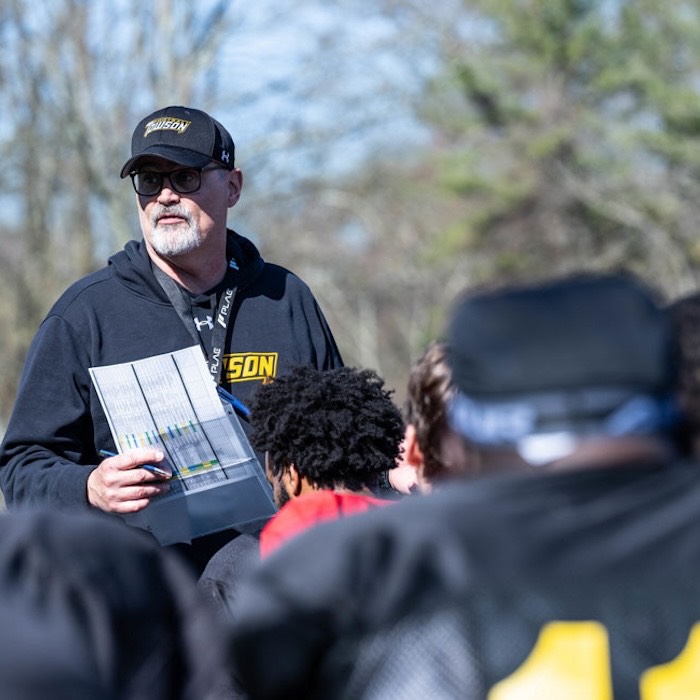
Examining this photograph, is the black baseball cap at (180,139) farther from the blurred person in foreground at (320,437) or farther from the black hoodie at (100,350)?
the blurred person in foreground at (320,437)

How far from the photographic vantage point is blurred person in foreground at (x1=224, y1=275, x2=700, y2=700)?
190cm

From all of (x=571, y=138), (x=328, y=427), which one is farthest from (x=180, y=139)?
(x=571, y=138)

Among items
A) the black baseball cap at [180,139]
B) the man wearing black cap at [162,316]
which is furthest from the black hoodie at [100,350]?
the black baseball cap at [180,139]

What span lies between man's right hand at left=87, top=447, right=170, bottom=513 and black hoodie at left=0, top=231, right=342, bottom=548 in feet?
0.53

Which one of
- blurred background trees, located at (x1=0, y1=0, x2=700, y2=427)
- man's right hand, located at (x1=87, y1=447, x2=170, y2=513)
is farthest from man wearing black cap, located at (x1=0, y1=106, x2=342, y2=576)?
blurred background trees, located at (x1=0, y1=0, x2=700, y2=427)

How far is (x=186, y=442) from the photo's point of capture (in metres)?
3.81

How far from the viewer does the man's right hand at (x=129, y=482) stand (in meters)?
3.65

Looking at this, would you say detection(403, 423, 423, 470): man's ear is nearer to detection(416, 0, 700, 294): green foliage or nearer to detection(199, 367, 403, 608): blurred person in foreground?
detection(199, 367, 403, 608): blurred person in foreground

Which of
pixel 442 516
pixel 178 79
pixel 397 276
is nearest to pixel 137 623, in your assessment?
pixel 442 516

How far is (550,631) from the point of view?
6.27 feet

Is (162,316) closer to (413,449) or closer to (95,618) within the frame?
(413,449)

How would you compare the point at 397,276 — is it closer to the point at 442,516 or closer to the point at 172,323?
the point at 172,323

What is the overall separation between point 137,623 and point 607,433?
2.49ft

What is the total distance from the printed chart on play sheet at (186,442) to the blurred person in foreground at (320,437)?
19 centimetres
